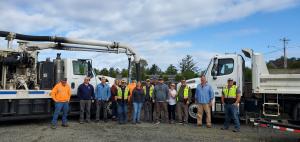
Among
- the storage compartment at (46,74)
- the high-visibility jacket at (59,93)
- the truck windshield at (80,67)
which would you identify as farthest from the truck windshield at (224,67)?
the storage compartment at (46,74)

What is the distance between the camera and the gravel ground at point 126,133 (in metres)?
10.1

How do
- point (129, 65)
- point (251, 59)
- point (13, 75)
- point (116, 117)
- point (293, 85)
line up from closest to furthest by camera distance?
point (293, 85) < point (251, 59) < point (13, 75) < point (116, 117) < point (129, 65)

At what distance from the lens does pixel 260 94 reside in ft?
39.1

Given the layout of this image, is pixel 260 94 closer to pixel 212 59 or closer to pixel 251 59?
pixel 251 59

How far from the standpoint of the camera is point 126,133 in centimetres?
1123

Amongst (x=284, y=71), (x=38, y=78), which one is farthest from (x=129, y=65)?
(x=284, y=71)

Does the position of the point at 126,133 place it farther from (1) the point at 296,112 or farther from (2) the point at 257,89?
(1) the point at 296,112

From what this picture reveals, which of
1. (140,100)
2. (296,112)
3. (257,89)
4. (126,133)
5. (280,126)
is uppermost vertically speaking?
(257,89)

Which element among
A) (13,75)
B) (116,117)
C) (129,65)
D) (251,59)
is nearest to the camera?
(251,59)

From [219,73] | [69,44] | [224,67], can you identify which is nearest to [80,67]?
[69,44]

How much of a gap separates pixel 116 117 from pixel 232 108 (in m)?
4.98

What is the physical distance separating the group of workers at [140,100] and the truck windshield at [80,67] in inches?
42.6

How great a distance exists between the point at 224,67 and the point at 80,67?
5.82m

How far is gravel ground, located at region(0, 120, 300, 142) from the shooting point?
33.3 feet
